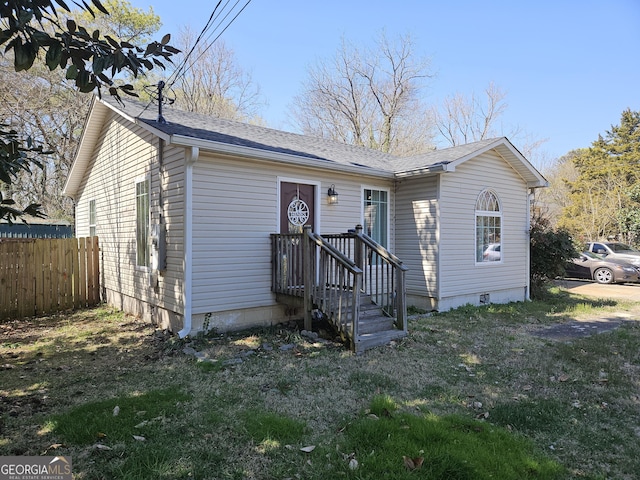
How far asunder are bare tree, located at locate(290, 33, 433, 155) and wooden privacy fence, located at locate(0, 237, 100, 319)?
1759cm

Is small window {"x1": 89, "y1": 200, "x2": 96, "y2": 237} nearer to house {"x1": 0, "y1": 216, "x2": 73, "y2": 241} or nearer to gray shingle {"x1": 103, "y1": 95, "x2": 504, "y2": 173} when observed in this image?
gray shingle {"x1": 103, "y1": 95, "x2": 504, "y2": 173}

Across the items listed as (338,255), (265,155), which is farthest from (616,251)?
(265,155)

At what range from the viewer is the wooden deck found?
5.65 meters

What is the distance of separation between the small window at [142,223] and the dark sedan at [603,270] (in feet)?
43.7

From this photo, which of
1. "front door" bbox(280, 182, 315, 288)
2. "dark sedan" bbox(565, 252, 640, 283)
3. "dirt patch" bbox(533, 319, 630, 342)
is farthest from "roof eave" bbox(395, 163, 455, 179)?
"dark sedan" bbox(565, 252, 640, 283)

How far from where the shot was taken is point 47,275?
8.53m

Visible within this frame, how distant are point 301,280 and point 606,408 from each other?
428 centimetres

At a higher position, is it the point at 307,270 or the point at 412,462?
the point at 307,270

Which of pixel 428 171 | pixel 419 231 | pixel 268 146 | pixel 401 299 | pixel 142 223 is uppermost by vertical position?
pixel 268 146

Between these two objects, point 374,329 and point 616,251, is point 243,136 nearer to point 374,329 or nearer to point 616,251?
point 374,329

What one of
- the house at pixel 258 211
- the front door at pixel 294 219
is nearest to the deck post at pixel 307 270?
the house at pixel 258 211

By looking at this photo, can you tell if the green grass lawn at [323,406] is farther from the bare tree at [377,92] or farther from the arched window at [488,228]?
the bare tree at [377,92]

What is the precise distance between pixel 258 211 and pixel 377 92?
19440 mm

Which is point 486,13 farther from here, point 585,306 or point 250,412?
point 250,412
